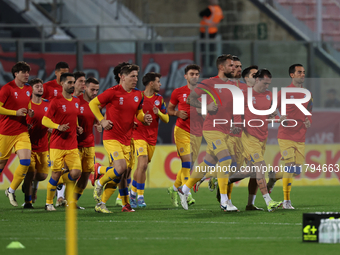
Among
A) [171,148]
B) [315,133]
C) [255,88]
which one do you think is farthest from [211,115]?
[315,133]

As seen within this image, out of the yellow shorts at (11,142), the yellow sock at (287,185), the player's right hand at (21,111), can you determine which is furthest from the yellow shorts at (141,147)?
the yellow sock at (287,185)

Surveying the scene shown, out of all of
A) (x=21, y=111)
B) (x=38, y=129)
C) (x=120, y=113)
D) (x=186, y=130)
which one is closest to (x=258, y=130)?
(x=186, y=130)

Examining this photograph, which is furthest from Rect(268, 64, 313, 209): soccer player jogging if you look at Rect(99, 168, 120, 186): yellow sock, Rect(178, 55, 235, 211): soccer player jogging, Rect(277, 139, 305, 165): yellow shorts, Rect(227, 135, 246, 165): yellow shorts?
Rect(99, 168, 120, 186): yellow sock

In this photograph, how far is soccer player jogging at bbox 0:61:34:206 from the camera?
10.5m

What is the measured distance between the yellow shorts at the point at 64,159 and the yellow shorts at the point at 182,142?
6.79 ft

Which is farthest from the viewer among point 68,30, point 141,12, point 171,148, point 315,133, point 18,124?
point 141,12

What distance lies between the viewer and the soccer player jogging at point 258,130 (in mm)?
9977

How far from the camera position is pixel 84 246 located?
6684 mm

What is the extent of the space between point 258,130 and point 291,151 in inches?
37.0

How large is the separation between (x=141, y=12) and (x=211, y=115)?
43.3ft

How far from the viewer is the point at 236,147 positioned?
10414mm

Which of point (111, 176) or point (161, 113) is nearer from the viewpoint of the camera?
point (111, 176)

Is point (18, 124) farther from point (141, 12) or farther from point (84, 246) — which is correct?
point (141, 12)

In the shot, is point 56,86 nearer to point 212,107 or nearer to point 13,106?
point 13,106
